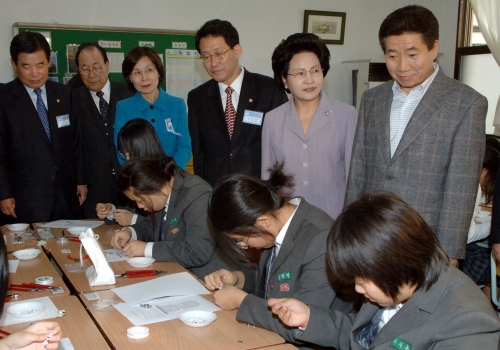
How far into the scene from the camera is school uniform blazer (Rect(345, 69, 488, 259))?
6.82 ft

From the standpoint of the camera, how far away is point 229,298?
1837 mm

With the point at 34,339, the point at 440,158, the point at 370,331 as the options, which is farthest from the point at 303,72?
the point at 34,339

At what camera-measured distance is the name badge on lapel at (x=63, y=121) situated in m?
3.74

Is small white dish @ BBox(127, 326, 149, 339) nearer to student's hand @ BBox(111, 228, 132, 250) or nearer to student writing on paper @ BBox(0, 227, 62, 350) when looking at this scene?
student writing on paper @ BBox(0, 227, 62, 350)

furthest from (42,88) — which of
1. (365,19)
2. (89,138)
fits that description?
(365,19)

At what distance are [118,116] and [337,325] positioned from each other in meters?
2.41

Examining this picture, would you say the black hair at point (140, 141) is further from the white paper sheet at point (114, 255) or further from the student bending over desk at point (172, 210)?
the white paper sheet at point (114, 255)

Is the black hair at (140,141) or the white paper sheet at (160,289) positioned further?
the black hair at (140,141)

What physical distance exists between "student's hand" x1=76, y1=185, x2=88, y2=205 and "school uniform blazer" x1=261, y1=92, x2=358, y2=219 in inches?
67.8

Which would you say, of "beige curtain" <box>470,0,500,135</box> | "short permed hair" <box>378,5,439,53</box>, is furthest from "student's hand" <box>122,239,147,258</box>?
"beige curtain" <box>470,0,500,135</box>

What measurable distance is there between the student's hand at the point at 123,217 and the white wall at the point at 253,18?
2130mm

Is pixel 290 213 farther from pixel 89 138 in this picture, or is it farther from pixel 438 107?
pixel 89 138

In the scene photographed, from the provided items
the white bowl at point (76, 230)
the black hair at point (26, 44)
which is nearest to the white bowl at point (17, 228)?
the white bowl at point (76, 230)

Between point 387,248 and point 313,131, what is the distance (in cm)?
149
